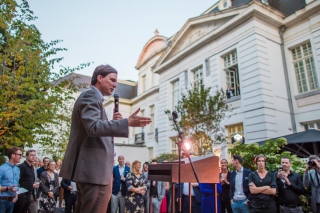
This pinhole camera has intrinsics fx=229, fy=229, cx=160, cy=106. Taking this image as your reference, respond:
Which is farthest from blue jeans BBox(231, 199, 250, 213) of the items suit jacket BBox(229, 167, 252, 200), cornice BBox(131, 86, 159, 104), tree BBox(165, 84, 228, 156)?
cornice BBox(131, 86, 159, 104)

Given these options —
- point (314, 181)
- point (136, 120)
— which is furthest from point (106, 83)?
point (314, 181)

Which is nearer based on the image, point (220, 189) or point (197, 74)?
point (220, 189)

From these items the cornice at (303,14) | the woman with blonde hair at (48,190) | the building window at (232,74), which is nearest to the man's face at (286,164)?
the woman with blonde hair at (48,190)

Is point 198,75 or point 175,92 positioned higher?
point 198,75

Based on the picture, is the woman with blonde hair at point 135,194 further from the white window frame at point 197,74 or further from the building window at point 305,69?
the white window frame at point 197,74

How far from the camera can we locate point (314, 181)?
515 centimetres

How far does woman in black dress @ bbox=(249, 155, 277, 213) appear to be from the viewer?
4.82 metres

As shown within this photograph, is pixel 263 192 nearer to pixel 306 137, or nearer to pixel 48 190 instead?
pixel 306 137

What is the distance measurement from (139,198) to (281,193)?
139 inches

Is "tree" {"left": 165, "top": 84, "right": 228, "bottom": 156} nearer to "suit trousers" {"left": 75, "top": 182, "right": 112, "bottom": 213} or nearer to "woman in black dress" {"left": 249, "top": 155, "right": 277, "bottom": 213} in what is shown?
"woman in black dress" {"left": 249, "top": 155, "right": 277, "bottom": 213}

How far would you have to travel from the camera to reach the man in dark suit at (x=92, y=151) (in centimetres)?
179

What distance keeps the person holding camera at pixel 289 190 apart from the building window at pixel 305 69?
875 centimetres

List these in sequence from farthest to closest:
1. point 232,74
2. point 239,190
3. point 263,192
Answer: point 232,74 → point 239,190 → point 263,192

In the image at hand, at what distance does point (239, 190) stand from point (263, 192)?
0.88 metres
